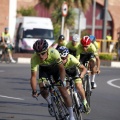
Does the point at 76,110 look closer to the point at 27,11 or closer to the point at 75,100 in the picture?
the point at 75,100

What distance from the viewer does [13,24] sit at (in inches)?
1984

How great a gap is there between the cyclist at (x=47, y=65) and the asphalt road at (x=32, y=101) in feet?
5.62

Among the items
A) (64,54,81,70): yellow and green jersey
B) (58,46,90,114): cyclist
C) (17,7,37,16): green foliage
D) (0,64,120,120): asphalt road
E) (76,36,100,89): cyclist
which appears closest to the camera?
(58,46,90,114): cyclist

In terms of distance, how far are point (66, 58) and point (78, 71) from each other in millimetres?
1396

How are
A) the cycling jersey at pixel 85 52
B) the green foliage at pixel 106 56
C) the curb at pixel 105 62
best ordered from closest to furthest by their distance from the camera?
the cycling jersey at pixel 85 52 < the curb at pixel 105 62 < the green foliage at pixel 106 56

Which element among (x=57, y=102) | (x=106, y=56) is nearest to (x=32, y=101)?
(x=57, y=102)

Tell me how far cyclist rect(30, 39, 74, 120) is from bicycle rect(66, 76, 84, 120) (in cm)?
72

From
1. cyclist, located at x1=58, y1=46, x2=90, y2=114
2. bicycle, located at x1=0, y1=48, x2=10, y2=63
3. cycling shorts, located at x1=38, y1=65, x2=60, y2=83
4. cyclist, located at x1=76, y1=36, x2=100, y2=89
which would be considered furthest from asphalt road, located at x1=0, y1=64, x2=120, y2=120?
bicycle, located at x1=0, y1=48, x2=10, y2=63

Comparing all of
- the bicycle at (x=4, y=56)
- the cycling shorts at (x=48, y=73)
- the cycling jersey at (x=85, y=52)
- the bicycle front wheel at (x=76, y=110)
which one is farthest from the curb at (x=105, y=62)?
the cycling shorts at (x=48, y=73)

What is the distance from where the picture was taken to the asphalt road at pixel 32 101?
14305 millimetres

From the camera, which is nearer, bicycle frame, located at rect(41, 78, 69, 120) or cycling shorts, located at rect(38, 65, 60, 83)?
bicycle frame, located at rect(41, 78, 69, 120)

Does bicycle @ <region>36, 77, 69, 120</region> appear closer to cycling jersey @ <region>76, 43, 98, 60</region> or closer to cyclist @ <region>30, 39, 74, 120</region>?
cyclist @ <region>30, 39, 74, 120</region>

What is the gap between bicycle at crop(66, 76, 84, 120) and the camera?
12776 mm

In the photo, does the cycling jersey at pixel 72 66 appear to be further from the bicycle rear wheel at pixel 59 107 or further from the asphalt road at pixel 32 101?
the bicycle rear wheel at pixel 59 107
